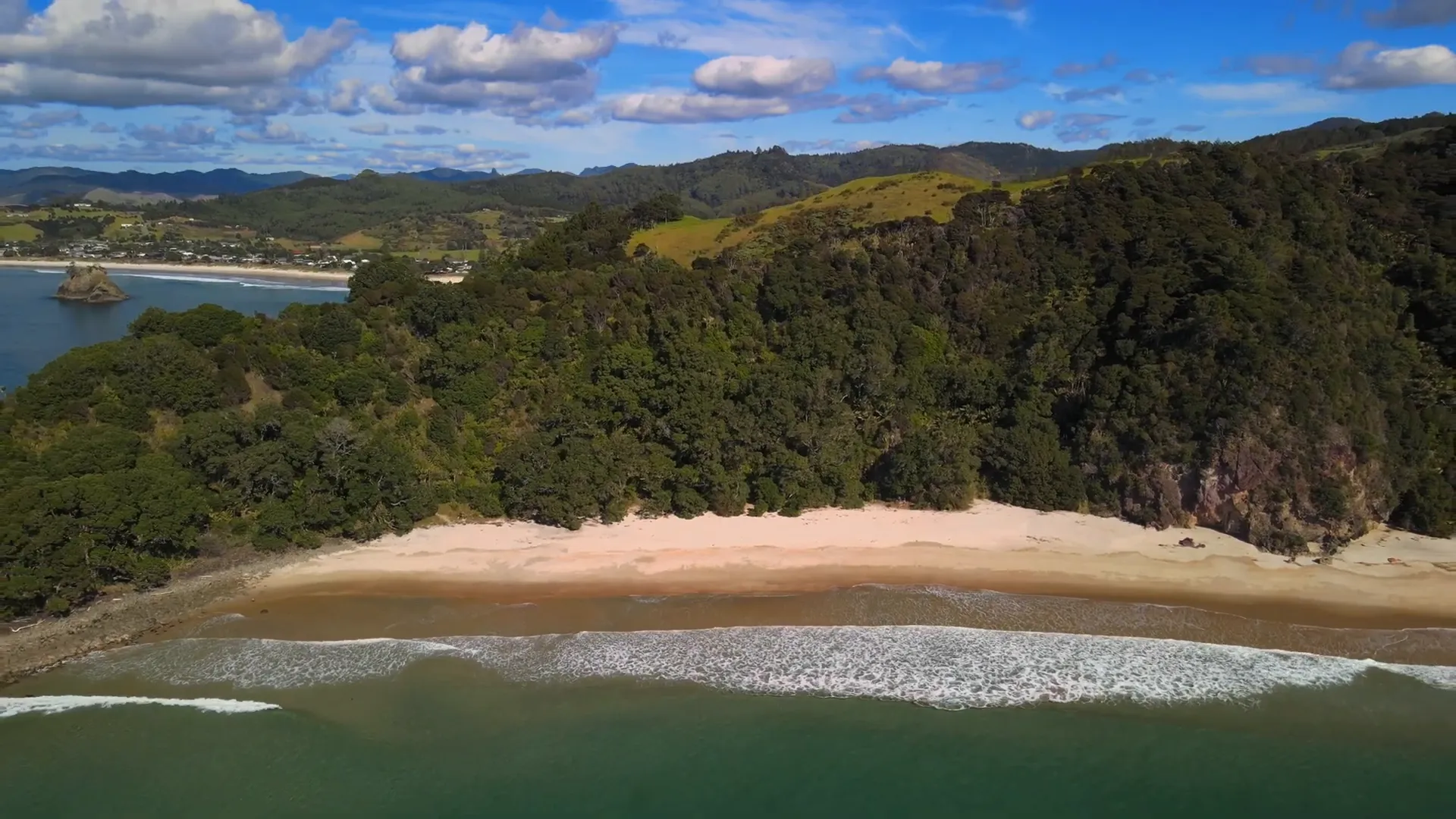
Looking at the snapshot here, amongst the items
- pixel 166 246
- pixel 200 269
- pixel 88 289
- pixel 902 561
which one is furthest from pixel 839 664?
pixel 166 246

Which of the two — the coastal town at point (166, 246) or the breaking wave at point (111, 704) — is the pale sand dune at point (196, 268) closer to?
the coastal town at point (166, 246)

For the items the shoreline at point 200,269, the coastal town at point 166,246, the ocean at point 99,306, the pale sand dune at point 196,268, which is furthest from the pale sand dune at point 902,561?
the pale sand dune at point 196,268

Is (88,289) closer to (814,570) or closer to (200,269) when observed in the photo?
(200,269)

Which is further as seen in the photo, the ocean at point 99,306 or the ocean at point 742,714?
the ocean at point 99,306

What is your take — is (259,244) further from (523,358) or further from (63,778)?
(63,778)

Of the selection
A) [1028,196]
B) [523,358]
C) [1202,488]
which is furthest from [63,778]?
[1028,196]

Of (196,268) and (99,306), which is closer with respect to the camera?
(99,306)
